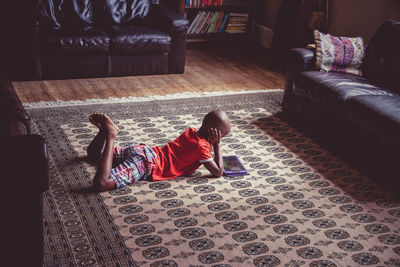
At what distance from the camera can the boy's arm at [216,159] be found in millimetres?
2668

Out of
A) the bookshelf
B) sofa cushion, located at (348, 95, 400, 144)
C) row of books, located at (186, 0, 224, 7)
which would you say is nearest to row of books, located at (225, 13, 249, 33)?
the bookshelf

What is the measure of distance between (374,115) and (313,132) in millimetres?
680

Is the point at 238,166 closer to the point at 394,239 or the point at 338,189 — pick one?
the point at 338,189

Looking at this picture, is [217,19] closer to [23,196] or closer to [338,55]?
[338,55]

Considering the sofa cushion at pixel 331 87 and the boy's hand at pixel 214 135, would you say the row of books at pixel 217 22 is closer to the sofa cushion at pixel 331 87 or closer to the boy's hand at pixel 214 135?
the sofa cushion at pixel 331 87

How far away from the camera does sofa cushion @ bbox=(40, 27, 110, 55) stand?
168 inches

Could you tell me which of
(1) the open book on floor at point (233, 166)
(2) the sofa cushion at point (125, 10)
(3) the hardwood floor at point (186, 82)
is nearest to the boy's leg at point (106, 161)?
(1) the open book on floor at point (233, 166)

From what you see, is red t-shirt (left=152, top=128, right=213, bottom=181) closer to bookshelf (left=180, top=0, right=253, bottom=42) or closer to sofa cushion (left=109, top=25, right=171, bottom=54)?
sofa cushion (left=109, top=25, right=171, bottom=54)

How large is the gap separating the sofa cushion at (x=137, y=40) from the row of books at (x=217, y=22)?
4.39 ft

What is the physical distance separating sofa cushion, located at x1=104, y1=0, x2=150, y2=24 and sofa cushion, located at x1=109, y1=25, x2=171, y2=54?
0.23 meters

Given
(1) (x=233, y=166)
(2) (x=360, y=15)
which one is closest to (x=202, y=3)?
(2) (x=360, y=15)

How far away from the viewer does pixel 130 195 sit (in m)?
2.57

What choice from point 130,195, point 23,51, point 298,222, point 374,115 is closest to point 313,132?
point 374,115

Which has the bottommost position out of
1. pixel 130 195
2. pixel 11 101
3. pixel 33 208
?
pixel 130 195
